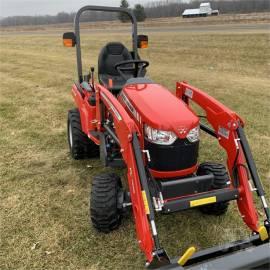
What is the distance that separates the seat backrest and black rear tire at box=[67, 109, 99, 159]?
0.73 m

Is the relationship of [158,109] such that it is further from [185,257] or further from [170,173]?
[185,257]

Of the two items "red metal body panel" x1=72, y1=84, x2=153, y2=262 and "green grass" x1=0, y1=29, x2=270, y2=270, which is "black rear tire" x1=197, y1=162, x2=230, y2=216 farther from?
"red metal body panel" x1=72, y1=84, x2=153, y2=262

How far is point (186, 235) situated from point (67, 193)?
156 centimetres

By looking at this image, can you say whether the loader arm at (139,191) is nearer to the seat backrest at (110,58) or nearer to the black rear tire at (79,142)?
the black rear tire at (79,142)

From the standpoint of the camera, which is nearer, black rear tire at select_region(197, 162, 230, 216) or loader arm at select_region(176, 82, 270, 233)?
loader arm at select_region(176, 82, 270, 233)

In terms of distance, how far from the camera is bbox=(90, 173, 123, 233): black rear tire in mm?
3365

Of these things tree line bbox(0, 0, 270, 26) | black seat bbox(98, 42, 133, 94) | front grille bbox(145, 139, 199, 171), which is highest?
tree line bbox(0, 0, 270, 26)

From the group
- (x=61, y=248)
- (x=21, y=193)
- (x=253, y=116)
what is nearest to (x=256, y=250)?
(x=61, y=248)

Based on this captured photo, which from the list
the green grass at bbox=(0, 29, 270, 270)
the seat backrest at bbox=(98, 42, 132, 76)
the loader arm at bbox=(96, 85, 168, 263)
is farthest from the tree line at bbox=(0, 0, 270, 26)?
the loader arm at bbox=(96, 85, 168, 263)

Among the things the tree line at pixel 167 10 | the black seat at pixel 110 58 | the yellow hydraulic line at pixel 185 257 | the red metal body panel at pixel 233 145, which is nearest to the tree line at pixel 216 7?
the tree line at pixel 167 10

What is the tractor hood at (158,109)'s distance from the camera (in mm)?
3229

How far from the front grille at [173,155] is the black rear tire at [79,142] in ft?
6.29

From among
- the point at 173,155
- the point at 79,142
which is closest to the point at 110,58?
the point at 79,142

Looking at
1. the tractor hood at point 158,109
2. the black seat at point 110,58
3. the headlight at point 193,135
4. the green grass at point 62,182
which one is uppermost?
the black seat at point 110,58
